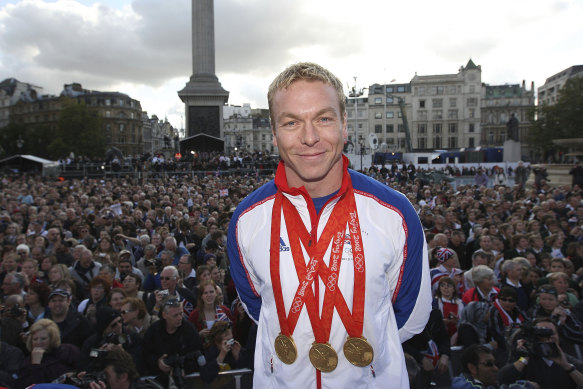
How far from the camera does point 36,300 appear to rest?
571 cm

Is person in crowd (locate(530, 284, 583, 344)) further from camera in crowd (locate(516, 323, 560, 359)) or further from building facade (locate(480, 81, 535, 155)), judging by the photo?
building facade (locate(480, 81, 535, 155))

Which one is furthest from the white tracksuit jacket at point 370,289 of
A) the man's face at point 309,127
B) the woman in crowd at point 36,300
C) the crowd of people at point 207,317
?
the woman in crowd at point 36,300

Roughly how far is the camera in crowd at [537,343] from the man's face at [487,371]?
340 mm

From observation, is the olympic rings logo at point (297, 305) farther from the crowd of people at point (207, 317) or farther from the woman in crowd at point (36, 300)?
the woman in crowd at point (36, 300)

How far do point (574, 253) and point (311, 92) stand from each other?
301 inches

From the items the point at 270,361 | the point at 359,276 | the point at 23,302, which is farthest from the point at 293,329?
the point at 23,302

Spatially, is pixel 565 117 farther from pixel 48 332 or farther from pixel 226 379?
pixel 48 332

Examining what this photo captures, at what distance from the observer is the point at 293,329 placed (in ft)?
6.98

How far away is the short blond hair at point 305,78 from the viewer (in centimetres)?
209

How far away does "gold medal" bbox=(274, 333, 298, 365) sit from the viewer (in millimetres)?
2092

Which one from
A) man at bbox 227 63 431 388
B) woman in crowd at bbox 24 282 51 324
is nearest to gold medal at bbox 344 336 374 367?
man at bbox 227 63 431 388

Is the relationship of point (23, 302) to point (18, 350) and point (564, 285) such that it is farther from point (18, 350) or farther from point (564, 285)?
point (564, 285)

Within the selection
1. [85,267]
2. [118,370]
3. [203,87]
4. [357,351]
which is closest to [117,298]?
[118,370]

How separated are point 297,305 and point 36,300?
16.5ft
